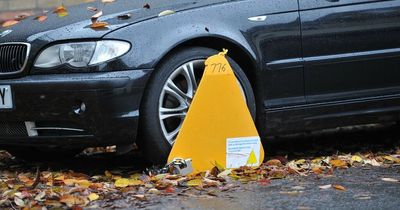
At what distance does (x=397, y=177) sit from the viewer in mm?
4758

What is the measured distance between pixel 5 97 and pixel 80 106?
0.51 meters

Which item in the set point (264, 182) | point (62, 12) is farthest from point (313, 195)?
point (62, 12)

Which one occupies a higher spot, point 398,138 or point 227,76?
point 227,76

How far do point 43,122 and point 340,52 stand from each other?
2102 mm

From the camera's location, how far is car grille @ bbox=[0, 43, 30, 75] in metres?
4.70

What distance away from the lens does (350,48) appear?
5312mm

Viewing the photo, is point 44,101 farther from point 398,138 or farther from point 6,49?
point 398,138

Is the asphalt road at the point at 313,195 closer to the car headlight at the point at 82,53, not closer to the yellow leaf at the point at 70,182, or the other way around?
the yellow leaf at the point at 70,182

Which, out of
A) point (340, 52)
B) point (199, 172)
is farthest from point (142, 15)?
point (340, 52)

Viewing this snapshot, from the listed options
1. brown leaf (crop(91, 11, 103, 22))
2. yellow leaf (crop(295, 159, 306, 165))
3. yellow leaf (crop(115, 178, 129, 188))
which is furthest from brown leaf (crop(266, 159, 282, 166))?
brown leaf (crop(91, 11, 103, 22))

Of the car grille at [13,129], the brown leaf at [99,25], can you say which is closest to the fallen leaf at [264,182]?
the brown leaf at [99,25]

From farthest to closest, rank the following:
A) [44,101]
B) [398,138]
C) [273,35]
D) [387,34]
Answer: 1. [398,138]
2. [387,34]
3. [273,35]
4. [44,101]

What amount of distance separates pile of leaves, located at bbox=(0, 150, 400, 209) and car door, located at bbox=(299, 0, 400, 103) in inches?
20.7

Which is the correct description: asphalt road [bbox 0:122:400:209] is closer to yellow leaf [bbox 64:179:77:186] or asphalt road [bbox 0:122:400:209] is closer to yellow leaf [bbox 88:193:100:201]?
yellow leaf [bbox 88:193:100:201]
